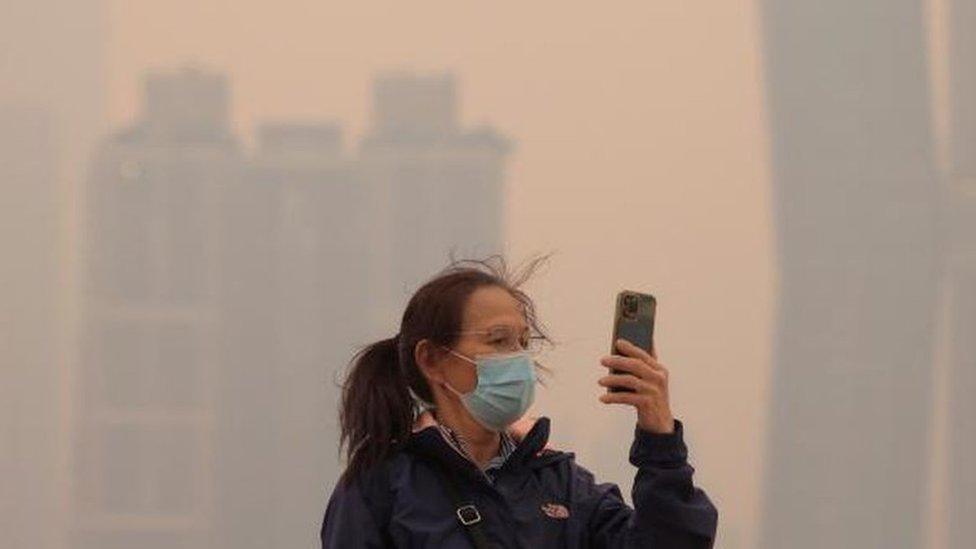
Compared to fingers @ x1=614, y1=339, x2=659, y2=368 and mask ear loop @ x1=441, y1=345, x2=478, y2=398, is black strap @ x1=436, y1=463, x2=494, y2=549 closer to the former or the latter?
mask ear loop @ x1=441, y1=345, x2=478, y2=398

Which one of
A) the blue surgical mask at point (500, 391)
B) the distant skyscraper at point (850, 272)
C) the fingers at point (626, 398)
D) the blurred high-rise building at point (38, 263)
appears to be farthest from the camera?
the distant skyscraper at point (850, 272)

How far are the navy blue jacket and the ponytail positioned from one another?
0.02 meters

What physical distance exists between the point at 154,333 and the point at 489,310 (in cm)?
144

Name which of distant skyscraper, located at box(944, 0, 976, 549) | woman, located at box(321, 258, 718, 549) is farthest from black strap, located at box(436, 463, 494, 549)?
distant skyscraper, located at box(944, 0, 976, 549)

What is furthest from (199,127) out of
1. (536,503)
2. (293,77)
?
(536,503)

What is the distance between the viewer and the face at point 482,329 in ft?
7.37

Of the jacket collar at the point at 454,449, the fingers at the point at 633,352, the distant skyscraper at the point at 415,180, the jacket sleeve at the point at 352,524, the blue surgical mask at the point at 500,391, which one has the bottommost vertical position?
the jacket sleeve at the point at 352,524

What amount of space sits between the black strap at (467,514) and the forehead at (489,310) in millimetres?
206

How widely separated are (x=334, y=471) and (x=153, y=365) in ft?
1.44

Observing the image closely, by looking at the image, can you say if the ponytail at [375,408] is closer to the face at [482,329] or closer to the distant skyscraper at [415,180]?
the face at [482,329]

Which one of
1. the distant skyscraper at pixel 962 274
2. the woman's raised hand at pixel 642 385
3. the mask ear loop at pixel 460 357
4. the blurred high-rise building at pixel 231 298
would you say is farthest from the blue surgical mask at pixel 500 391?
the distant skyscraper at pixel 962 274

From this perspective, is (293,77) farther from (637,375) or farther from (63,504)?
(637,375)

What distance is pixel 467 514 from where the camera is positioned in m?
2.15

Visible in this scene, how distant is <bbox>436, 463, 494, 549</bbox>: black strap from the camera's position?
2.13 meters
